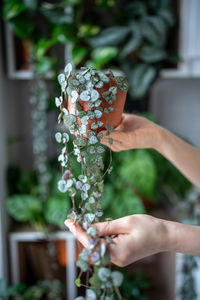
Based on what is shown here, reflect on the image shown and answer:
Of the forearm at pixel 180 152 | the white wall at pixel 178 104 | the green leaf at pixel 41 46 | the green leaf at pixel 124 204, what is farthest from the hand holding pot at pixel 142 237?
the white wall at pixel 178 104

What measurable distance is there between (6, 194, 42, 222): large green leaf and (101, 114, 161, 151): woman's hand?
1016mm

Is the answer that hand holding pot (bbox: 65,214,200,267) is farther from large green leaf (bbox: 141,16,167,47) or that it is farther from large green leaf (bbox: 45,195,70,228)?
large green leaf (bbox: 141,16,167,47)

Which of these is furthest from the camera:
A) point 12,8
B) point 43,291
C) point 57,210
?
point 43,291

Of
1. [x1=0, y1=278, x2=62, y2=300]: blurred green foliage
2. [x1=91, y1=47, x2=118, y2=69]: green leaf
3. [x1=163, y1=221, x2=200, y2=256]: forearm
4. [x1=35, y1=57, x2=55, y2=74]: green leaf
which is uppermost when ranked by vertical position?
[x1=91, y1=47, x2=118, y2=69]: green leaf

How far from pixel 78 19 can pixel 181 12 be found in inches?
22.1

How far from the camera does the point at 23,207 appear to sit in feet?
5.14

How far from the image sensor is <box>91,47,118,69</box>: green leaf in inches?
55.7

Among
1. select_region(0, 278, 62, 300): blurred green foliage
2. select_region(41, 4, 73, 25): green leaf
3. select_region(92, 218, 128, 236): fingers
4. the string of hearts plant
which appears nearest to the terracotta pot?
the string of hearts plant

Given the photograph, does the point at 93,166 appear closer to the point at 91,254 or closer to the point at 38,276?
the point at 91,254

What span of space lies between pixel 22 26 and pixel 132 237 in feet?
4.33

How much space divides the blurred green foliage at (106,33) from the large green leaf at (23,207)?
0.70m

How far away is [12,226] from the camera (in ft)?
5.69

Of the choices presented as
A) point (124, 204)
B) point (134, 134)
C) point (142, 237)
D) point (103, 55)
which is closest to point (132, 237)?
point (142, 237)

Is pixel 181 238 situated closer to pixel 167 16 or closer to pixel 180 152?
pixel 180 152
